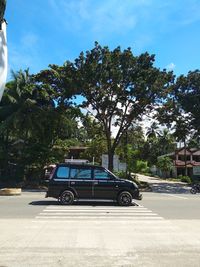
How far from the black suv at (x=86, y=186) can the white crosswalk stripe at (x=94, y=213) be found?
0.89 meters

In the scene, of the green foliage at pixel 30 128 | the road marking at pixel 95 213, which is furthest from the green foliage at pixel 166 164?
the road marking at pixel 95 213

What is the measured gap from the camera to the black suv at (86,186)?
811 inches

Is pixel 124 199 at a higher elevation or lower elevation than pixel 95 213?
higher

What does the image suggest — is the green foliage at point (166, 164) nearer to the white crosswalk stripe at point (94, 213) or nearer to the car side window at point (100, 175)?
the car side window at point (100, 175)

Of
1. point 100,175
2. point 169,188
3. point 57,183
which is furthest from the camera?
point 169,188

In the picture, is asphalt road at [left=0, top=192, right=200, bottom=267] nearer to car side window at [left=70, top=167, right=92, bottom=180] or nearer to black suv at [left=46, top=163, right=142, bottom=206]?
black suv at [left=46, top=163, right=142, bottom=206]

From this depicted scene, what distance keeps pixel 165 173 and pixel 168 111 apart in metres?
50.6

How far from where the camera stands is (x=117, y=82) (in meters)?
39.2

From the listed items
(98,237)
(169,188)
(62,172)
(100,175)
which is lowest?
(98,237)

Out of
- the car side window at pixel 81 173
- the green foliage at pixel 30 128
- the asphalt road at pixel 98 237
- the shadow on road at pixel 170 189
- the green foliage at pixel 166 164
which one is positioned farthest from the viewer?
the green foliage at pixel 166 164

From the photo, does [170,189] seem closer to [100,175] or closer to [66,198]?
[100,175]

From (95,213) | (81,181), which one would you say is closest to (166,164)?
(81,181)

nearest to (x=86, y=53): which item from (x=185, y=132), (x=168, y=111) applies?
(x=168, y=111)

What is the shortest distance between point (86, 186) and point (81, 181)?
13.1 inches
